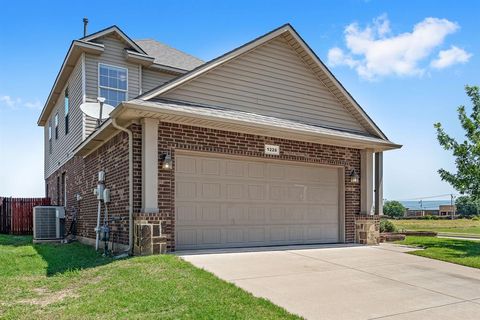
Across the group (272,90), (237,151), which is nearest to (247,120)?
(237,151)

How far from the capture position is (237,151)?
9.43m

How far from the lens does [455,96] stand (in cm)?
1466

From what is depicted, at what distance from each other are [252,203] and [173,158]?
2569 millimetres

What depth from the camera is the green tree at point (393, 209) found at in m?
49.5

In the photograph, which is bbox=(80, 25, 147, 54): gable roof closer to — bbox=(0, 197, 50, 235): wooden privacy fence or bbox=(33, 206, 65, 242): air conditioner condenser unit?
bbox=(33, 206, 65, 242): air conditioner condenser unit

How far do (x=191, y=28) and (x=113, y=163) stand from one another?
4983 millimetres

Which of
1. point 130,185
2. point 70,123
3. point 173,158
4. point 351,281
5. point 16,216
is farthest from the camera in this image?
point 16,216

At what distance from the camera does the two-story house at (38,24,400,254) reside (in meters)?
8.37

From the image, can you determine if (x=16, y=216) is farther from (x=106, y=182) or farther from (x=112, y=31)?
(x=106, y=182)

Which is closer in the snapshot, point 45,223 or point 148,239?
point 148,239

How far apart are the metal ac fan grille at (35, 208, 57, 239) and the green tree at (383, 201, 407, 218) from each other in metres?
43.9

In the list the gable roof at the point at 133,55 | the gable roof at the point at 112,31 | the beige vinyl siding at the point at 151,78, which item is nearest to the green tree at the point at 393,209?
the gable roof at the point at 133,55

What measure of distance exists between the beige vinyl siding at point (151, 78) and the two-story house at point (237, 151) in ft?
4.07

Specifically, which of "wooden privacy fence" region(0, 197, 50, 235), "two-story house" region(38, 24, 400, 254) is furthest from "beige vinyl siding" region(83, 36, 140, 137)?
"wooden privacy fence" region(0, 197, 50, 235)
